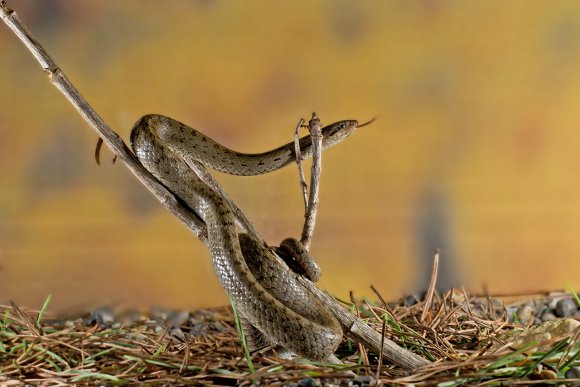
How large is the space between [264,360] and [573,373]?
1.21 m

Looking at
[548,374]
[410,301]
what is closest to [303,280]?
[548,374]

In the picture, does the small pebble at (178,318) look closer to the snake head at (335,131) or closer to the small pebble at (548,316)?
the snake head at (335,131)

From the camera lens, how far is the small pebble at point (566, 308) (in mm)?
4797

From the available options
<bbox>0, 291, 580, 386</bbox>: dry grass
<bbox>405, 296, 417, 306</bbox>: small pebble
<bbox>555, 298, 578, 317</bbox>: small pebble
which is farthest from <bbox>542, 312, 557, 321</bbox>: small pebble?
<bbox>0, 291, 580, 386</bbox>: dry grass

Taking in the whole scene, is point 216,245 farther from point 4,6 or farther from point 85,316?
point 85,316

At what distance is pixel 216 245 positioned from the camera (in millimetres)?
3105

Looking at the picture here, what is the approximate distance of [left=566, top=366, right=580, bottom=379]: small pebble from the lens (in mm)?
Result: 3078

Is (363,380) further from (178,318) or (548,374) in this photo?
(178,318)

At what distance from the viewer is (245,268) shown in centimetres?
307

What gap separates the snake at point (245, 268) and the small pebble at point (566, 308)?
2256mm

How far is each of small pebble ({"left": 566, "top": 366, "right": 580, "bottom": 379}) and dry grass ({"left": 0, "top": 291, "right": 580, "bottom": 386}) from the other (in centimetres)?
3

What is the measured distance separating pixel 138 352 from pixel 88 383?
0.34 m

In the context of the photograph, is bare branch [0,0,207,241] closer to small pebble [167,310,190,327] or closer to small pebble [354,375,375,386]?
small pebble [354,375,375,386]

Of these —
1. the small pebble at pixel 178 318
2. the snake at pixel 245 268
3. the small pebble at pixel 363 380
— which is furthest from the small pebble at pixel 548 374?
the small pebble at pixel 178 318
